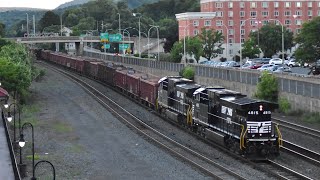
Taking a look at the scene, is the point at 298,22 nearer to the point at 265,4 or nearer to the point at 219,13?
the point at 265,4

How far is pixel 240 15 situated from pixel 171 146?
9657 centimetres

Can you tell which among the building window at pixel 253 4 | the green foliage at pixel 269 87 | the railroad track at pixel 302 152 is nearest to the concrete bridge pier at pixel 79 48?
the building window at pixel 253 4

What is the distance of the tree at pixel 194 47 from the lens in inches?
3863

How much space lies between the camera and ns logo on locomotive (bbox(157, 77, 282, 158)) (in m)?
30.0

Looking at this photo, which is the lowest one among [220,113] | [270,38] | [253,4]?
[220,113]

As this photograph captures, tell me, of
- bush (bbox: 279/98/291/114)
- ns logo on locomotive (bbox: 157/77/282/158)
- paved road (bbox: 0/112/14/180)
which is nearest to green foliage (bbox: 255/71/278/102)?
bush (bbox: 279/98/291/114)

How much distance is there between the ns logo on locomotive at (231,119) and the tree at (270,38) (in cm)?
7022

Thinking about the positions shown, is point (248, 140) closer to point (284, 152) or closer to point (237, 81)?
point (284, 152)

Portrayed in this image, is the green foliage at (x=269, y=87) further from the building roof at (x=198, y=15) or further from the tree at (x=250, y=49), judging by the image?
the building roof at (x=198, y=15)

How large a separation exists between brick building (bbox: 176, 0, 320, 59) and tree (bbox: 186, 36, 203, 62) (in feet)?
77.2

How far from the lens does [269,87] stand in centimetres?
5153

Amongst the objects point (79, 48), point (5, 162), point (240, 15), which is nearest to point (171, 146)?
point (5, 162)

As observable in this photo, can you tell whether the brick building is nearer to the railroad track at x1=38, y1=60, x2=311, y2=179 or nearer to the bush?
the bush

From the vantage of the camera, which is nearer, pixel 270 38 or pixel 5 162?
pixel 5 162
